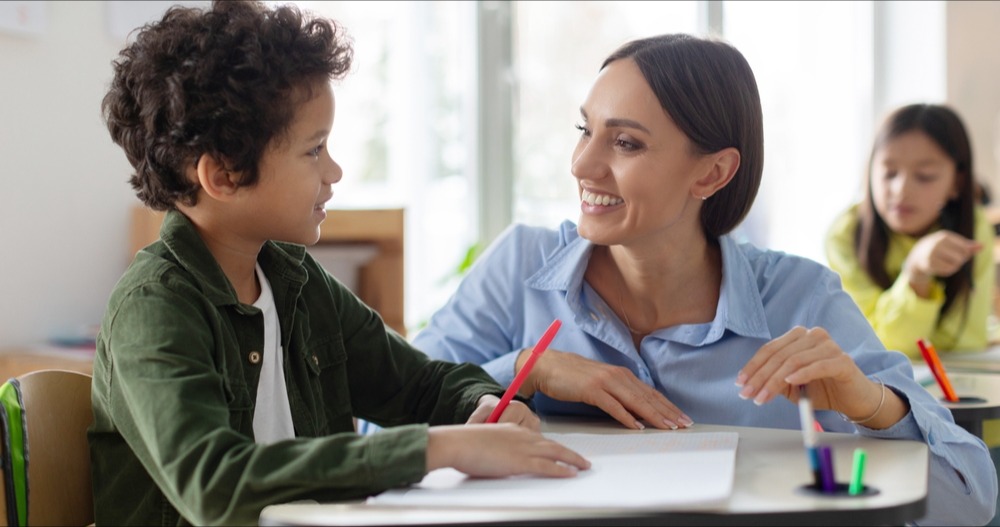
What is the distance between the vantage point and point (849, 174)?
17.1 ft

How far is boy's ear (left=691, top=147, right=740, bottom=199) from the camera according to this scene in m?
1.73

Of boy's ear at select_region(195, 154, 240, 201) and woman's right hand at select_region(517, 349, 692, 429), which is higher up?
boy's ear at select_region(195, 154, 240, 201)

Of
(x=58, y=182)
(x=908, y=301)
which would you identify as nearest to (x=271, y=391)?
(x=58, y=182)

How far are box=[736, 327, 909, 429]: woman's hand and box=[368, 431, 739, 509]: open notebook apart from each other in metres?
0.10

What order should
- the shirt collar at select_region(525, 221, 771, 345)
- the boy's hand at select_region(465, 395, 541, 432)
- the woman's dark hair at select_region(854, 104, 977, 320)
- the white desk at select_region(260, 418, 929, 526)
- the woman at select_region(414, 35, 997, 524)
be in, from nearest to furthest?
the white desk at select_region(260, 418, 929, 526) → the boy's hand at select_region(465, 395, 541, 432) → the woman at select_region(414, 35, 997, 524) → the shirt collar at select_region(525, 221, 771, 345) → the woman's dark hair at select_region(854, 104, 977, 320)

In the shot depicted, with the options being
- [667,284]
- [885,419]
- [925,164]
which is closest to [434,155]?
[925,164]

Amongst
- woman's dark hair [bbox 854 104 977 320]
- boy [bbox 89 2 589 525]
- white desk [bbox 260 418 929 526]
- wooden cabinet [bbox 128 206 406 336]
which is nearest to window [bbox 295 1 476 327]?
wooden cabinet [bbox 128 206 406 336]

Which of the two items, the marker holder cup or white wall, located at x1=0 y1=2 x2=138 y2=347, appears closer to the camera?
the marker holder cup

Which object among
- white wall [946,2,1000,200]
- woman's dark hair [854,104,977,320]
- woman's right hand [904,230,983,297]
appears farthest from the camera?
white wall [946,2,1000,200]

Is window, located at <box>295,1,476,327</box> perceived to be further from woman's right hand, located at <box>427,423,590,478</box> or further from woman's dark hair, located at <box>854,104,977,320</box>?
woman's right hand, located at <box>427,423,590,478</box>

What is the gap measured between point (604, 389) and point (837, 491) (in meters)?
0.47

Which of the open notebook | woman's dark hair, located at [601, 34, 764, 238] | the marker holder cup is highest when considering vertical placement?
woman's dark hair, located at [601, 34, 764, 238]

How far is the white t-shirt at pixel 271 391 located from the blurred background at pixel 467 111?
1.55 feet

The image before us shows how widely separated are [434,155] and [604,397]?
2.74 metres
